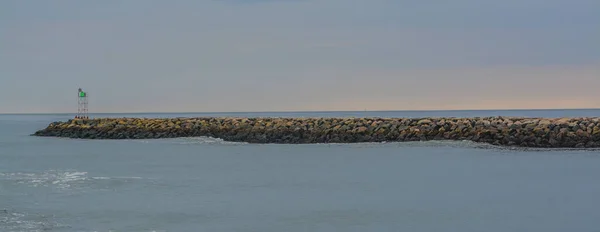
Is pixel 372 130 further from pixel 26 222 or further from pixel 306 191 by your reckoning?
pixel 26 222

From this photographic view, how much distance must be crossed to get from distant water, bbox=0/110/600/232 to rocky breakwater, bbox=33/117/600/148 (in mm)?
2363

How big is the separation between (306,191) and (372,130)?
1774 cm

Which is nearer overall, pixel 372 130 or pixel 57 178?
pixel 57 178

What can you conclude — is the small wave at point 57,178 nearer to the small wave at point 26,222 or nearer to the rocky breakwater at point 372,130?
A: the small wave at point 26,222

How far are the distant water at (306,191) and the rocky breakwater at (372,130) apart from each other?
2.36m

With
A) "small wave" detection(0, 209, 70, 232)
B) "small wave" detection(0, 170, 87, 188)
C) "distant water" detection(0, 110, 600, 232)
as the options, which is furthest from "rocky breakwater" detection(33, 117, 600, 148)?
"small wave" detection(0, 209, 70, 232)

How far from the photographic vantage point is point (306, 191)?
1641cm

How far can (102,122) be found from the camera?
44.3m

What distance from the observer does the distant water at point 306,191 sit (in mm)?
12305

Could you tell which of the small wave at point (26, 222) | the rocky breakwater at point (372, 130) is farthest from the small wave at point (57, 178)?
the rocky breakwater at point (372, 130)

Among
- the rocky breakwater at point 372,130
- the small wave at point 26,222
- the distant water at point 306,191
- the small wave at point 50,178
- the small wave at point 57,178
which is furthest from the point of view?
the rocky breakwater at point 372,130

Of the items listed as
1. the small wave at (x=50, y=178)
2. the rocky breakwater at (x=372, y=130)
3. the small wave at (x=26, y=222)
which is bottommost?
the small wave at (x=26, y=222)

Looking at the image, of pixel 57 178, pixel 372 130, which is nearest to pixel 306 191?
pixel 57 178

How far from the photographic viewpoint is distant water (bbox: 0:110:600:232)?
1230 cm
